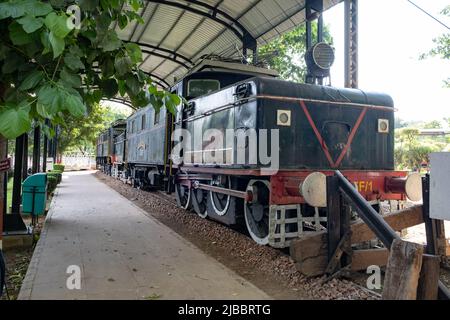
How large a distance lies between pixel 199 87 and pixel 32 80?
20.1 feet

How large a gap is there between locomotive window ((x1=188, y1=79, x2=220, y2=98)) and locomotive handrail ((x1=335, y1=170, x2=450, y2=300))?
185 inches

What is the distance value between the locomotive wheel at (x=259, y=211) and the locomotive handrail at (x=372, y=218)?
1525 millimetres

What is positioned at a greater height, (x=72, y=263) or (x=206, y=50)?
(x=206, y=50)

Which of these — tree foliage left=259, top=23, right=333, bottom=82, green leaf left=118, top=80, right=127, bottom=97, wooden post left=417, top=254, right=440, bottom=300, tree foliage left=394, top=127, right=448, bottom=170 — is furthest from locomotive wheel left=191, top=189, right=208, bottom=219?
tree foliage left=394, top=127, right=448, bottom=170

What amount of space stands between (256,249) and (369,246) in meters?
1.65

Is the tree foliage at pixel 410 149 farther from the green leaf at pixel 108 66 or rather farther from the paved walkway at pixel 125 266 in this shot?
the green leaf at pixel 108 66

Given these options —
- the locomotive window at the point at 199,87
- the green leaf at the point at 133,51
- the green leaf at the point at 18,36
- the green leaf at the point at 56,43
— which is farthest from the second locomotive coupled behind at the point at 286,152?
the green leaf at the point at 56,43

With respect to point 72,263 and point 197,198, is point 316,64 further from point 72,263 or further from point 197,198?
point 72,263

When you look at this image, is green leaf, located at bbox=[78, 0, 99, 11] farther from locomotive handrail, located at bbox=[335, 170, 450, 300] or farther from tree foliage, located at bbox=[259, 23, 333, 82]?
tree foliage, located at bbox=[259, 23, 333, 82]

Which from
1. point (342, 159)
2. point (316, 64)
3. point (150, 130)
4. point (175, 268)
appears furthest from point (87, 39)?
point (150, 130)

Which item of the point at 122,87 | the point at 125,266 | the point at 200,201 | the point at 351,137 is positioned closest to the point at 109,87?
the point at 122,87

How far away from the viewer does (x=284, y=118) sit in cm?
563

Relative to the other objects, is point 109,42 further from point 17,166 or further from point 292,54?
point 292,54
